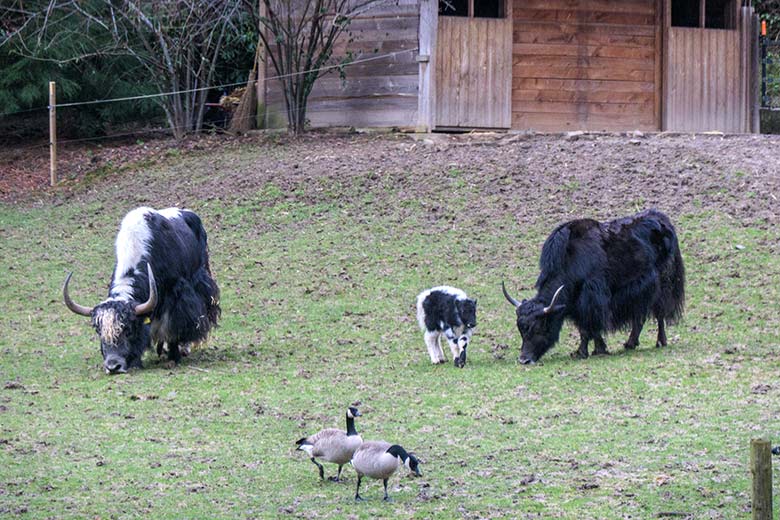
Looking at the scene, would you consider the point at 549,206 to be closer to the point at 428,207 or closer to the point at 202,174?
the point at 428,207

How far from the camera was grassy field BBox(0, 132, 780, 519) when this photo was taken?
299 inches

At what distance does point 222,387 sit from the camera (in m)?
10.9

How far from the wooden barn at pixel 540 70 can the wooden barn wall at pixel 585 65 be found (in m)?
0.02

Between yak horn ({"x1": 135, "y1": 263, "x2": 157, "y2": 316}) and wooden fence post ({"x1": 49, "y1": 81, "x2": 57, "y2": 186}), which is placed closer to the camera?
yak horn ({"x1": 135, "y1": 263, "x2": 157, "y2": 316})

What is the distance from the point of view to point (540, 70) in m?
22.1

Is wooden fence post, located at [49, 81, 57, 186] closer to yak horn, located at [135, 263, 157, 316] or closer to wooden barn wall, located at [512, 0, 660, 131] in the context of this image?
wooden barn wall, located at [512, 0, 660, 131]

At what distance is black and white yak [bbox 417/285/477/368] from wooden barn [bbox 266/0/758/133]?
10690mm

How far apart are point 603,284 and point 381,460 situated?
557cm

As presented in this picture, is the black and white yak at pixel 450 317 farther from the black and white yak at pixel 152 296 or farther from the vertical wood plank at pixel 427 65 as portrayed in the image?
the vertical wood plank at pixel 427 65

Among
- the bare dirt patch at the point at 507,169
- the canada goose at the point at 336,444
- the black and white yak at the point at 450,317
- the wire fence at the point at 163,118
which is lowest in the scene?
the canada goose at the point at 336,444

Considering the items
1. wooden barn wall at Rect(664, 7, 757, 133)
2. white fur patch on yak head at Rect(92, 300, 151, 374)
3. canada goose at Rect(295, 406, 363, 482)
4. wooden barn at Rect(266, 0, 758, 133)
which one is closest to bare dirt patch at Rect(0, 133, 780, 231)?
wooden barn at Rect(266, 0, 758, 133)

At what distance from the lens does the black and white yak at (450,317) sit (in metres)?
11.3

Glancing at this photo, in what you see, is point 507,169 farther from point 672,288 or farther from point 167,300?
point 167,300

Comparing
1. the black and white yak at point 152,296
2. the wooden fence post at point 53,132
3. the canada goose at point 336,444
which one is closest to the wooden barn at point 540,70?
the wooden fence post at point 53,132
